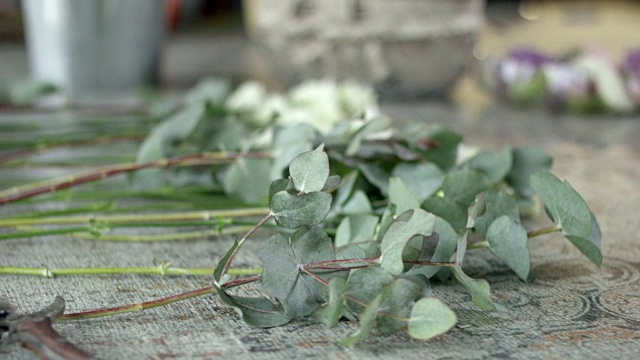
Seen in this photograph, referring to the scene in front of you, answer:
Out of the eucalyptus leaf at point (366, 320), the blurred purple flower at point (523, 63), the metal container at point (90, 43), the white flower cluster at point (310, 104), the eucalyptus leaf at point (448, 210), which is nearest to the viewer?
the eucalyptus leaf at point (366, 320)

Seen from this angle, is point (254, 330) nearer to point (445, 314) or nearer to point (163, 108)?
point (445, 314)

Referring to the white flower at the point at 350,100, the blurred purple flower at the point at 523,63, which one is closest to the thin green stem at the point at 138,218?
the white flower at the point at 350,100

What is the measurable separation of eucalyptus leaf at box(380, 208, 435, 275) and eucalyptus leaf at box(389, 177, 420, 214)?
0.06 meters

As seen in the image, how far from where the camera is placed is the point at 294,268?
32cm

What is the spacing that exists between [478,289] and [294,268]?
73mm

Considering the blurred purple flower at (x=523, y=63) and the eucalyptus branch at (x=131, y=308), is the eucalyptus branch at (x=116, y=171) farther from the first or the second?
the blurred purple flower at (x=523, y=63)

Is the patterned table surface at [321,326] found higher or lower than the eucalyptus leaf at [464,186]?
→ lower

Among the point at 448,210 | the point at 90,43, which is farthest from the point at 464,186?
the point at 90,43

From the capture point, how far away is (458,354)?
1.00ft

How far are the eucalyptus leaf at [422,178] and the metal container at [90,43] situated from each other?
0.74 m

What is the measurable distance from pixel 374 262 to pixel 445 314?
0.14 feet

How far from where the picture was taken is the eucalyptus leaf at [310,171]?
0.32m

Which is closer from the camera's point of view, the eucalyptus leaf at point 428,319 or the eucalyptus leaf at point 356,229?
the eucalyptus leaf at point 428,319

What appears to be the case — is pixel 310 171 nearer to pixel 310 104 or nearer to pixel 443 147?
pixel 443 147
